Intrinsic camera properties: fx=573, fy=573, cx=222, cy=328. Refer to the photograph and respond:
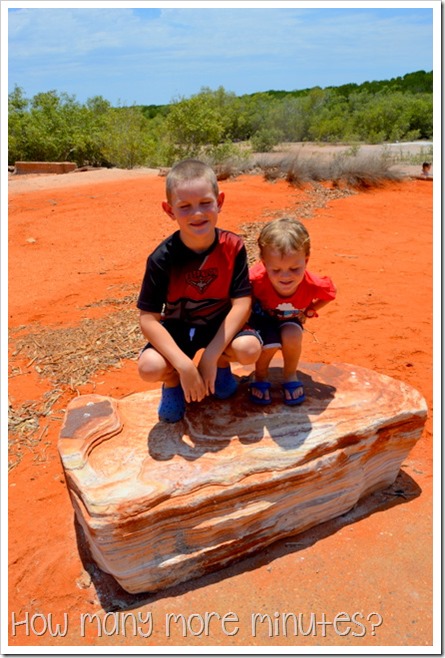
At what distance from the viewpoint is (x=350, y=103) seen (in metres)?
28.1

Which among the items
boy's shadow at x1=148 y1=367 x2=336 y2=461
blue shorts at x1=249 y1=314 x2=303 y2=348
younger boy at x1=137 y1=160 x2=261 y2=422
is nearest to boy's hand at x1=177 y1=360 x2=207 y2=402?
younger boy at x1=137 y1=160 x2=261 y2=422

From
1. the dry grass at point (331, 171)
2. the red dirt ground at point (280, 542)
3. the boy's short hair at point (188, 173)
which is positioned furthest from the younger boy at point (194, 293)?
the dry grass at point (331, 171)

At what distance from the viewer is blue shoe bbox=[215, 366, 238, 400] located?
3004 mm

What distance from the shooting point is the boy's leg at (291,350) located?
288 cm

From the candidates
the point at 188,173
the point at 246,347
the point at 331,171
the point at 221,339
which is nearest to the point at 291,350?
the point at 246,347

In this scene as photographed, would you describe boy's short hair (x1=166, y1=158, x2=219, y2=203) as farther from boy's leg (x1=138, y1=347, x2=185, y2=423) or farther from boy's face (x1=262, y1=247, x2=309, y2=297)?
boy's leg (x1=138, y1=347, x2=185, y2=423)

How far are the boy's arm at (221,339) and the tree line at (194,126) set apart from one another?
10.2 meters

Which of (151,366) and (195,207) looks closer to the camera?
(195,207)

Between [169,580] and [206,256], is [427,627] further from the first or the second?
[206,256]

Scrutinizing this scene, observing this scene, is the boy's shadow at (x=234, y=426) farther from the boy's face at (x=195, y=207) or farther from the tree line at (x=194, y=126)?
the tree line at (x=194, y=126)

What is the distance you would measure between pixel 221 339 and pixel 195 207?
0.61 metres

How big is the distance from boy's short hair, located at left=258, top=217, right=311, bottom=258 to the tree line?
1010cm

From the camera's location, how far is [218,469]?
8.36ft

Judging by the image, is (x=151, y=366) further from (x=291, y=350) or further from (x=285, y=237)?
(x=285, y=237)
